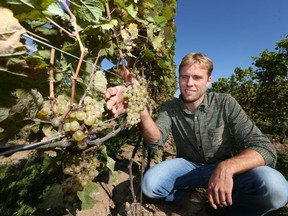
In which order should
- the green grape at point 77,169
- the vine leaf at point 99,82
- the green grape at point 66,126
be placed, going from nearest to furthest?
the green grape at point 66,126, the green grape at point 77,169, the vine leaf at point 99,82

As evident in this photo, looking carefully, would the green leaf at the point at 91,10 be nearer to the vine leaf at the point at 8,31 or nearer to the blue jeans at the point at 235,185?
the vine leaf at the point at 8,31

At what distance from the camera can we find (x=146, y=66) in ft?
11.5

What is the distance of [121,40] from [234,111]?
1.34m

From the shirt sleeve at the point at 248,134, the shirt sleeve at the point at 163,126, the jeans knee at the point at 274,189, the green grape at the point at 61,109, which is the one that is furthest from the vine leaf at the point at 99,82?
the jeans knee at the point at 274,189

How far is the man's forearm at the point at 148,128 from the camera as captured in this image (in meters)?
2.12

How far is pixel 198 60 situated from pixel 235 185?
1310 millimetres

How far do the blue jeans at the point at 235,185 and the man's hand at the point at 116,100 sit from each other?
41.4 inches

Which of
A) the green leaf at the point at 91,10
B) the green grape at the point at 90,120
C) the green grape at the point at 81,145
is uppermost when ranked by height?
the green leaf at the point at 91,10

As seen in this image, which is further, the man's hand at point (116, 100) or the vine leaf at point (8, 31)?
the man's hand at point (116, 100)

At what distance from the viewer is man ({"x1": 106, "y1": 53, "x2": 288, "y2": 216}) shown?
221 cm

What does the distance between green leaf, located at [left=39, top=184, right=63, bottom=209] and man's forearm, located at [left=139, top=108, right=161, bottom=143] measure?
835 mm

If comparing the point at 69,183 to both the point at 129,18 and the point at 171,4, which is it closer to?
the point at 129,18

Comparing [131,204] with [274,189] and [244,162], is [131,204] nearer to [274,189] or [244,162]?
[244,162]

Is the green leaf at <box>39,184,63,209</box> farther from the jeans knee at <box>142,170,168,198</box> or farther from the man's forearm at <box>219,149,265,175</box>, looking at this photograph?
the man's forearm at <box>219,149,265,175</box>
